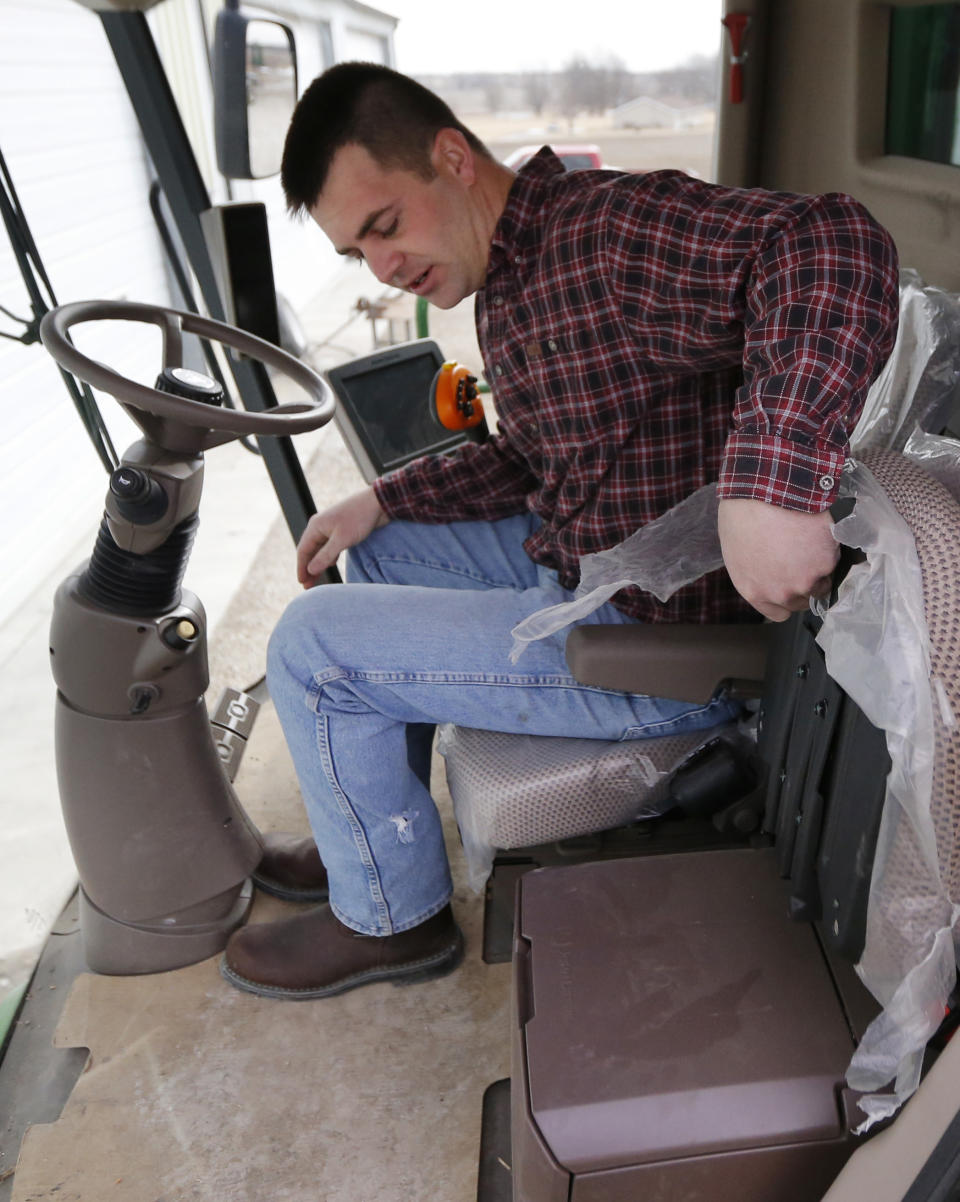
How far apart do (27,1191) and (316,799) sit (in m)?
0.64

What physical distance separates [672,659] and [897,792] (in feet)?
1.49

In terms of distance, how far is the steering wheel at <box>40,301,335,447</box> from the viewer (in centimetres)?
125

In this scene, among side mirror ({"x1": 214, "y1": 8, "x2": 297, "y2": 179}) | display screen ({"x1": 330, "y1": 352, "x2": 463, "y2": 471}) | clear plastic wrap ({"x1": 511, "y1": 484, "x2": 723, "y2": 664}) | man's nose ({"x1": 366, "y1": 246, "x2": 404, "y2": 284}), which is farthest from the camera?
display screen ({"x1": 330, "y1": 352, "x2": 463, "y2": 471})

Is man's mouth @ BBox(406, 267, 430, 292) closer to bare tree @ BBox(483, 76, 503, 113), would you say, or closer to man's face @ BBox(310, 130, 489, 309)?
man's face @ BBox(310, 130, 489, 309)

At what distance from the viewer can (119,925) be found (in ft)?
5.53

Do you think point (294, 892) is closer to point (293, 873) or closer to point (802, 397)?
point (293, 873)

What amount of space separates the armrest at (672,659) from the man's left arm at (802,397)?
251 millimetres

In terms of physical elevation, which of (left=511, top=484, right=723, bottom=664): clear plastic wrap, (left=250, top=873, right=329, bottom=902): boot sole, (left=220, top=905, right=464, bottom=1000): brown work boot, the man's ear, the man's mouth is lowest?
(left=250, top=873, right=329, bottom=902): boot sole

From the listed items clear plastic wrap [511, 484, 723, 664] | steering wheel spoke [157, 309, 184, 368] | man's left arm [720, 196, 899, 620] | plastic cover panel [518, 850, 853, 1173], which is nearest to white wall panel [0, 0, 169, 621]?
steering wheel spoke [157, 309, 184, 368]

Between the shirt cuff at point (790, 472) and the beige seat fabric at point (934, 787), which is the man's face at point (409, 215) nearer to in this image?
the shirt cuff at point (790, 472)

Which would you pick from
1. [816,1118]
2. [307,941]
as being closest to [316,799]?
[307,941]

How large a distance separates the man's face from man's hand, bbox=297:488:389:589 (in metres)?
0.46

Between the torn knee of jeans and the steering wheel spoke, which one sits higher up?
the steering wheel spoke

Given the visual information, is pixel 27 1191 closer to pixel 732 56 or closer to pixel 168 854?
pixel 168 854
